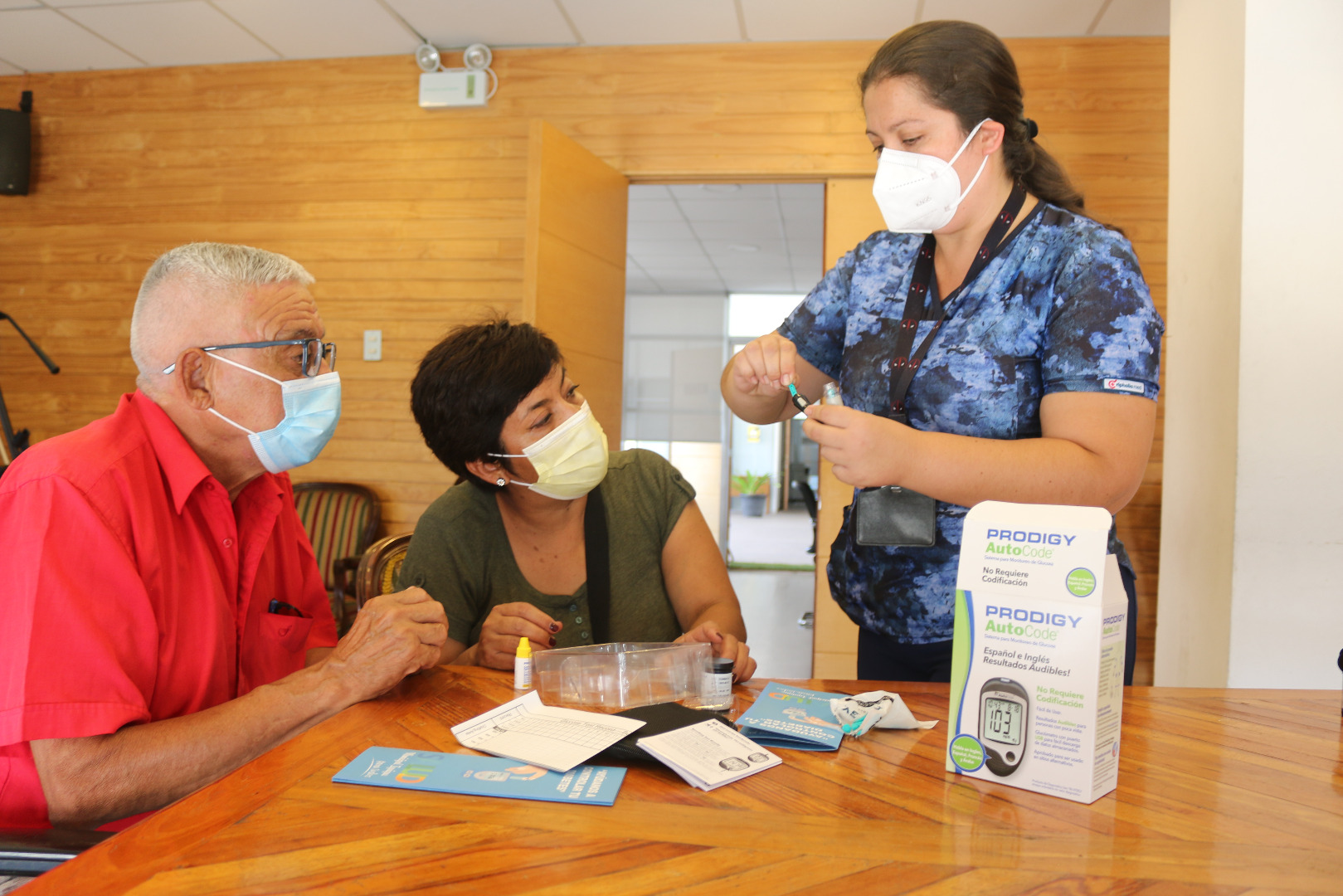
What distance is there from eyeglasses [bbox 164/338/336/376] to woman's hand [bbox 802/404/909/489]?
34.3 inches

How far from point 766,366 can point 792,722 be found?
603 millimetres

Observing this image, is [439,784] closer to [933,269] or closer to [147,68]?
[933,269]

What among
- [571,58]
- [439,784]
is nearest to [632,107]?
[571,58]

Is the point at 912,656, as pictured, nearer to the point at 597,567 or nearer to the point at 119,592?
the point at 597,567

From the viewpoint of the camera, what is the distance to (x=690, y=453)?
8.81 m

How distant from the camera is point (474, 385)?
5.62ft

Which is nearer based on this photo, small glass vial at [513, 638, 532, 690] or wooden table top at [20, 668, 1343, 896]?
wooden table top at [20, 668, 1343, 896]

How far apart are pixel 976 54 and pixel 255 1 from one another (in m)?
3.74

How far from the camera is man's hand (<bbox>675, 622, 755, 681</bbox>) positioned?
1.32 m

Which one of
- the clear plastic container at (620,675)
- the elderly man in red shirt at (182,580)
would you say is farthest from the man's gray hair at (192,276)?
the clear plastic container at (620,675)

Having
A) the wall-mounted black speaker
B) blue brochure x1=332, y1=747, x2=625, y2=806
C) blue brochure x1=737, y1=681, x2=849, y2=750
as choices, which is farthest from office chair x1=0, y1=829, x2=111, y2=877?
the wall-mounted black speaker

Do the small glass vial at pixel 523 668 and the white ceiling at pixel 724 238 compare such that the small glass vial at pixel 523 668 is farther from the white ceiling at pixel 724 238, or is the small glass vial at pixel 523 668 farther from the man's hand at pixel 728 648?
the white ceiling at pixel 724 238

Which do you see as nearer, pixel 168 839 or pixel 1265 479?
pixel 168 839

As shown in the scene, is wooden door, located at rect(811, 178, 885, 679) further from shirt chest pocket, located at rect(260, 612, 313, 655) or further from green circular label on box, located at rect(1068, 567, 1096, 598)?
green circular label on box, located at rect(1068, 567, 1096, 598)
